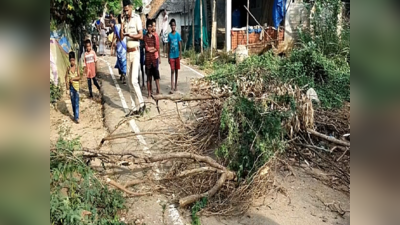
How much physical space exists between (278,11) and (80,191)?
1235 cm

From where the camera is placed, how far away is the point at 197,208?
4375 millimetres

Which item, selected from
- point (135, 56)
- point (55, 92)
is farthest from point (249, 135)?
point (55, 92)

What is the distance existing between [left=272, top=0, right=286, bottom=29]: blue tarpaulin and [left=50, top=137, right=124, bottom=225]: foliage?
466 inches

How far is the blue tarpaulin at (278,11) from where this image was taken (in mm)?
14698

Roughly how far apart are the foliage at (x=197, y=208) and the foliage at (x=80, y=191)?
31.5 inches


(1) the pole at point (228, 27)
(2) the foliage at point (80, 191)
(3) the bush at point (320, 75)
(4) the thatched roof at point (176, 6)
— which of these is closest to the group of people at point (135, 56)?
(2) the foliage at point (80, 191)

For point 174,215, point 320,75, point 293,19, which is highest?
point 293,19

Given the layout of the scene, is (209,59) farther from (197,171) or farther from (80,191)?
(80,191)

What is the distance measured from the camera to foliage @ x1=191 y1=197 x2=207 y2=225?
4.18m

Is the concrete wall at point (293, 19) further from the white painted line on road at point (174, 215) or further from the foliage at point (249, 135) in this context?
the white painted line on road at point (174, 215)

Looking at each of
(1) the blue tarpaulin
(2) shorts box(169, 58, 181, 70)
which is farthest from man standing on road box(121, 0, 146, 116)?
(1) the blue tarpaulin

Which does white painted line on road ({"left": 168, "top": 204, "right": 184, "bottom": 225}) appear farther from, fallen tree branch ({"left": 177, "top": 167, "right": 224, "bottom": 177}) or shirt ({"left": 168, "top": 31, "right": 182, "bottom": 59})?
shirt ({"left": 168, "top": 31, "right": 182, "bottom": 59})

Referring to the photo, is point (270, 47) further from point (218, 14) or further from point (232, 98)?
point (232, 98)
